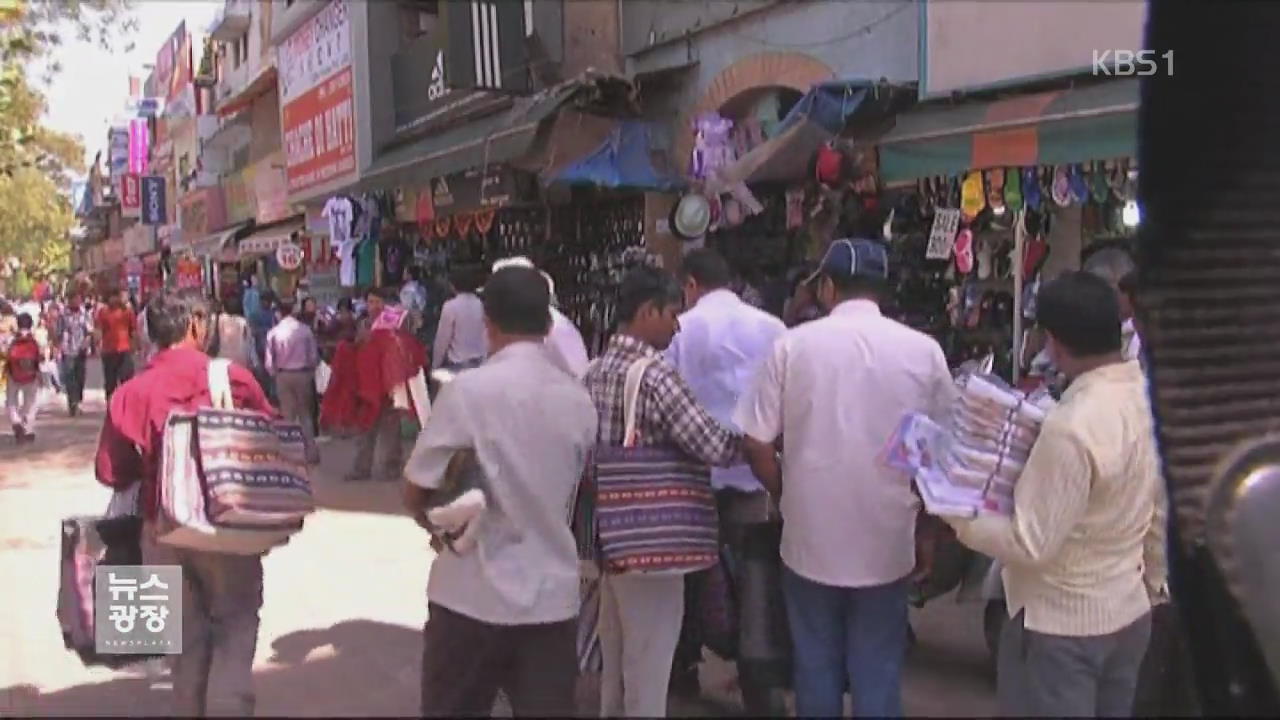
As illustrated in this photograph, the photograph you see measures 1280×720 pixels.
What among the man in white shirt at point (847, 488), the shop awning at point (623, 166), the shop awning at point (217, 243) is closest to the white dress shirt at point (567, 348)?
the man in white shirt at point (847, 488)

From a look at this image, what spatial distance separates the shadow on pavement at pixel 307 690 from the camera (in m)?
1.91

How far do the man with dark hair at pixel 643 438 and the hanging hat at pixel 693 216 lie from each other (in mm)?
5077

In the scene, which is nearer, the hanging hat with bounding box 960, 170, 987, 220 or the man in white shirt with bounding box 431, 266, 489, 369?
the hanging hat with bounding box 960, 170, 987, 220

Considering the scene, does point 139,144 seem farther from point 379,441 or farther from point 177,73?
point 379,441

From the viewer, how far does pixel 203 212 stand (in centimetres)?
2953

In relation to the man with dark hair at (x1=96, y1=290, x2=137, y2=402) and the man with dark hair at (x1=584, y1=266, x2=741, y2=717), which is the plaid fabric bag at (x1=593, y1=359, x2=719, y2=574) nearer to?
the man with dark hair at (x1=584, y1=266, x2=741, y2=717)

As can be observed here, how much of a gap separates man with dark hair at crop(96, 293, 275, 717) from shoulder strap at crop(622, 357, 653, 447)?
1104 mm

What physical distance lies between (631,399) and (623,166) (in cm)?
601

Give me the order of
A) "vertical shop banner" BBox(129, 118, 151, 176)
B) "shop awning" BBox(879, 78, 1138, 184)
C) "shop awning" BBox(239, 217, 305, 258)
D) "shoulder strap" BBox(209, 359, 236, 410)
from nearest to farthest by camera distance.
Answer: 1. "shoulder strap" BBox(209, 359, 236, 410)
2. "shop awning" BBox(879, 78, 1138, 184)
3. "shop awning" BBox(239, 217, 305, 258)
4. "vertical shop banner" BBox(129, 118, 151, 176)

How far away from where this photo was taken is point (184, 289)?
12.3ft

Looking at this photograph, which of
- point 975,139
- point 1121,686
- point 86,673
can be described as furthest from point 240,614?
point 975,139

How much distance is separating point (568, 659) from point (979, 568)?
1.96 metres

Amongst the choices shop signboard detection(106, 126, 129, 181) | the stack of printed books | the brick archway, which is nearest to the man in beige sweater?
the stack of printed books

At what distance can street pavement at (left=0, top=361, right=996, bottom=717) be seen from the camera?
219 centimetres
